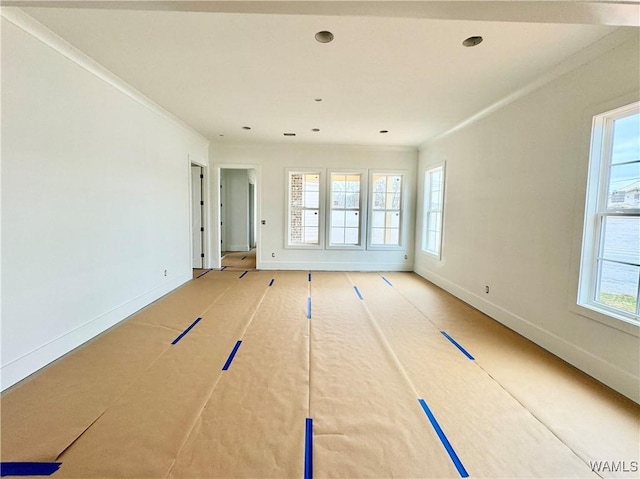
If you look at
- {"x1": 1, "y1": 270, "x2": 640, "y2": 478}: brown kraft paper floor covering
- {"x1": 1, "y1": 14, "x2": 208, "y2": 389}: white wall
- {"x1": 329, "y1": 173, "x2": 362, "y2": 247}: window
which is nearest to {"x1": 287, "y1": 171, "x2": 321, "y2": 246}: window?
{"x1": 329, "y1": 173, "x2": 362, "y2": 247}: window

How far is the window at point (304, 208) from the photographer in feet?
22.0

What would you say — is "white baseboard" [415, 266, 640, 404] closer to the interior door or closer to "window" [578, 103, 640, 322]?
"window" [578, 103, 640, 322]

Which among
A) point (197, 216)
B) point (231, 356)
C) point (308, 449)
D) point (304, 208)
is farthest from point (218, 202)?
point (308, 449)

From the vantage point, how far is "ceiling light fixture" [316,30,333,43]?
92.3 inches

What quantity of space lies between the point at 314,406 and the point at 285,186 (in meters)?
5.08

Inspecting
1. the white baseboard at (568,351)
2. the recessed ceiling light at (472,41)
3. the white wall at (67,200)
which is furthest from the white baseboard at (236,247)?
the recessed ceiling light at (472,41)

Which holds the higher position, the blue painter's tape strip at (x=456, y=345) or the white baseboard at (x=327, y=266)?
the white baseboard at (x=327, y=266)

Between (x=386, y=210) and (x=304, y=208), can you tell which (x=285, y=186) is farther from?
(x=386, y=210)

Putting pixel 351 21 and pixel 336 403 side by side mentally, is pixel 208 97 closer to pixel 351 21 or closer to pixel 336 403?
pixel 351 21

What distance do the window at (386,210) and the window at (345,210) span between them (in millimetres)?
316

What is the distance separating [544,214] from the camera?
305 centimetres

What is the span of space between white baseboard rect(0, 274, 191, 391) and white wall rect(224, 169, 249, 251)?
5.09m

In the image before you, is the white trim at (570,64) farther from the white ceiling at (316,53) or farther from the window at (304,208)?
the window at (304,208)

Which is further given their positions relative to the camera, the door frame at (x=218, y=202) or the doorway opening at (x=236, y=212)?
the doorway opening at (x=236, y=212)
